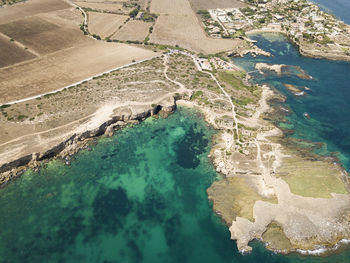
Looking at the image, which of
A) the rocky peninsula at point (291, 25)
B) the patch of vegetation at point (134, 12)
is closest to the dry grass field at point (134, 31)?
the patch of vegetation at point (134, 12)

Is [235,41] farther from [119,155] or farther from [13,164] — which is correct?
[13,164]

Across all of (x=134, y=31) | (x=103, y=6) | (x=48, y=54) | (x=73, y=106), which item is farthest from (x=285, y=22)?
(x=73, y=106)

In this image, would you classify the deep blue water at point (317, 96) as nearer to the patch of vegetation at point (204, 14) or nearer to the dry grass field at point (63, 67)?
the patch of vegetation at point (204, 14)

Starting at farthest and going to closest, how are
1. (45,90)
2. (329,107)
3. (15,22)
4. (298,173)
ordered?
(15,22), (329,107), (45,90), (298,173)

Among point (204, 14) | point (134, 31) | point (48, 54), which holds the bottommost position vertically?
point (48, 54)

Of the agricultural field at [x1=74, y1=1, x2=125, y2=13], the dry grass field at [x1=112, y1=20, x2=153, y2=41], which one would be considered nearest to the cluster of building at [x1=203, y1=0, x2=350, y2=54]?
the dry grass field at [x1=112, y1=20, x2=153, y2=41]

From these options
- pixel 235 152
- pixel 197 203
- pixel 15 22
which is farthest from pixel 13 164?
pixel 15 22

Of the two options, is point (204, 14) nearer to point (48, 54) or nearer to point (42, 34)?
point (42, 34)
